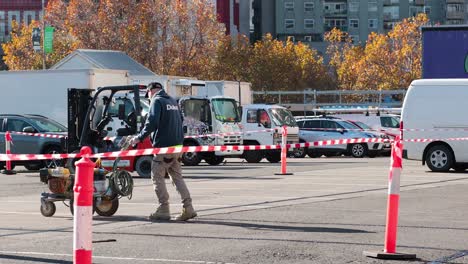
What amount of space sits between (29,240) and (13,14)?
357 ft

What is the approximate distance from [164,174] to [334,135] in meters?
24.8

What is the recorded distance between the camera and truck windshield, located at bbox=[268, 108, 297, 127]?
33.2 meters

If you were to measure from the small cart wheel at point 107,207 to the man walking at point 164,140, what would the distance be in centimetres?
67

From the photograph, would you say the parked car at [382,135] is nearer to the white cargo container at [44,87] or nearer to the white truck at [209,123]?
the white truck at [209,123]

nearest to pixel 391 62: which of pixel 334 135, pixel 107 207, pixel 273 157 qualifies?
pixel 334 135

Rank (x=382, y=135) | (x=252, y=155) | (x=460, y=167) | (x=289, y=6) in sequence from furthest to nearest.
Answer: (x=289, y=6)
(x=382, y=135)
(x=252, y=155)
(x=460, y=167)

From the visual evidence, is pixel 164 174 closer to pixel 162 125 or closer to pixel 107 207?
pixel 162 125

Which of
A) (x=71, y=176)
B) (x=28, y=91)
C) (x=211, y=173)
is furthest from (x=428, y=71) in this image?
(x=71, y=176)

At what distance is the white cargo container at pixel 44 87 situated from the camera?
31.4 metres

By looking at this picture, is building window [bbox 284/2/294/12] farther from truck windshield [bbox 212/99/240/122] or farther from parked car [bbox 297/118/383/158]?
truck windshield [bbox 212/99/240/122]

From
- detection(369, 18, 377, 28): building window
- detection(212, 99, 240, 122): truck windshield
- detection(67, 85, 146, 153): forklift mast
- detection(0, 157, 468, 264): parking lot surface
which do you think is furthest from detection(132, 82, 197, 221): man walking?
detection(369, 18, 377, 28): building window

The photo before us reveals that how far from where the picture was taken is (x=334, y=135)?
37781 mm

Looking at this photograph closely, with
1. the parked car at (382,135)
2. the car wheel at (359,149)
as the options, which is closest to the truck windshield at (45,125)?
the car wheel at (359,149)

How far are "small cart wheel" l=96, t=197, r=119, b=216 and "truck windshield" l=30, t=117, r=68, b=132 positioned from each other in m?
14.2
